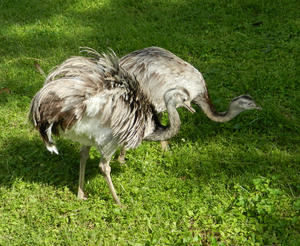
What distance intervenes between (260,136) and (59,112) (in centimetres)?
271

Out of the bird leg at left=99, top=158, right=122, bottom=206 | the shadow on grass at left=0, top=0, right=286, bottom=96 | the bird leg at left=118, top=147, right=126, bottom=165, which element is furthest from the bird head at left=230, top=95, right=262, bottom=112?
the shadow on grass at left=0, top=0, right=286, bottom=96

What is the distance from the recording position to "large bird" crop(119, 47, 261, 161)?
489 cm

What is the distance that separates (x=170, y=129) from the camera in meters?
4.26

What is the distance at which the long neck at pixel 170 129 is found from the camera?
168 inches

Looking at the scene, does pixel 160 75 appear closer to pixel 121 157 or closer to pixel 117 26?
pixel 121 157

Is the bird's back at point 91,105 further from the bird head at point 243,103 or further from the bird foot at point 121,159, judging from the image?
the bird head at point 243,103

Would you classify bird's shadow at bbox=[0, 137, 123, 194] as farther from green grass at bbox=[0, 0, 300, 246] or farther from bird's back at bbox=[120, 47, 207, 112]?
bird's back at bbox=[120, 47, 207, 112]

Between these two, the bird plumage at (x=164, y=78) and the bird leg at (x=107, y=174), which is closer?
the bird leg at (x=107, y=174)

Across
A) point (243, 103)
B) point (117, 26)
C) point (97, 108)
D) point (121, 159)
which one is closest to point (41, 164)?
point (121, 159)

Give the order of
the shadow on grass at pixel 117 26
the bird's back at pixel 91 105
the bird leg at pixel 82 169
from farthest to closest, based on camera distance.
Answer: the shadow on grass at pixel 117 26, the bird leg at pixel 82 169, the bird's back at pixel 91 105

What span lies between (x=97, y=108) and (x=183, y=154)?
1627mm

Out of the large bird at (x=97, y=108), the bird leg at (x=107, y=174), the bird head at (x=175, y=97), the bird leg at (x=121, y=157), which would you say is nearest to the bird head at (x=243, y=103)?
the bird head at (x=175, y=97)

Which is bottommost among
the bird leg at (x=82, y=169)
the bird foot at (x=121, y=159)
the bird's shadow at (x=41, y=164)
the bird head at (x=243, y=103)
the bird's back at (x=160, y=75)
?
the bird's shadow at (x=41, y=164)

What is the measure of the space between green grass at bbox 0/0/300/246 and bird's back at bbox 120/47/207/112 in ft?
2.25
